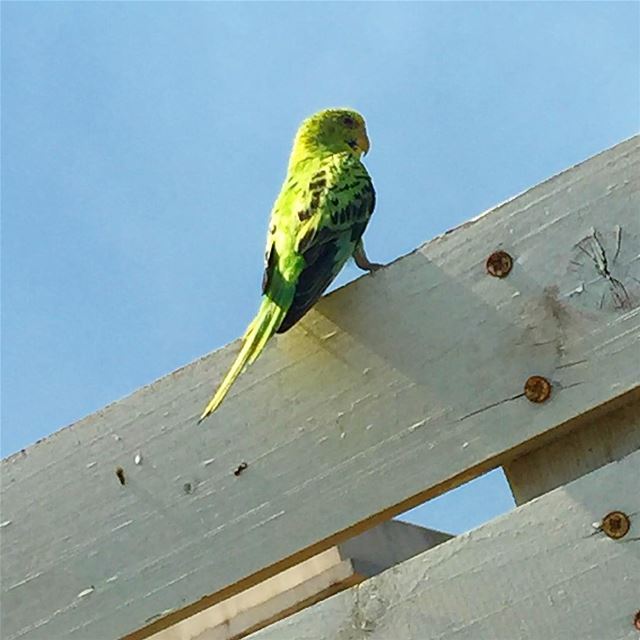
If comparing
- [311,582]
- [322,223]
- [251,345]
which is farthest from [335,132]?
[251,345]

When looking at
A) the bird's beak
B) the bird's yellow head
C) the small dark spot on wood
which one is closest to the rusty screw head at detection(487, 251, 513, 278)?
the small dark spot on wood

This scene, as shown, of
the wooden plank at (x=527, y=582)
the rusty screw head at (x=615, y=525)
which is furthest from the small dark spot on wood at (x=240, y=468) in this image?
the rusty screw head at (x=615, y=525)

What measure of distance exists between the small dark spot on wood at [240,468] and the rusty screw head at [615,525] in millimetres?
429

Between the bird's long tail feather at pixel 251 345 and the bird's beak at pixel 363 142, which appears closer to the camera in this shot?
the bird's long tail feather at pixel 251 345

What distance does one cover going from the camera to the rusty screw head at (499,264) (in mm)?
1447

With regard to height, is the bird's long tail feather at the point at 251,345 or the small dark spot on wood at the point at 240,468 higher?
the bird's long tail feather at the point at 251,345

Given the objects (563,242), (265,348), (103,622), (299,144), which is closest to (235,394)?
(265,348)

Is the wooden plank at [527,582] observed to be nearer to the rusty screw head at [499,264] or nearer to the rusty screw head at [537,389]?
the rusty screw head at [537,389]

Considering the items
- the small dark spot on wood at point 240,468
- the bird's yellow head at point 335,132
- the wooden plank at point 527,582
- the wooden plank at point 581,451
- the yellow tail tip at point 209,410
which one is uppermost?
the bird's yellow head at point 335,132

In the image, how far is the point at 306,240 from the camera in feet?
7.01

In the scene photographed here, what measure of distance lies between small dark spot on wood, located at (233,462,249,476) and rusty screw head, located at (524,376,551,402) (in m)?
0.34

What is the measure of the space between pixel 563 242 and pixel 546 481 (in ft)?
0.90

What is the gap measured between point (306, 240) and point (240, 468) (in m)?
0.74

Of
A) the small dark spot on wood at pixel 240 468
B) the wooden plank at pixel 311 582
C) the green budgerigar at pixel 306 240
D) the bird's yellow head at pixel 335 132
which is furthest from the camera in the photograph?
the bird's yellow head at pixel 335 132
